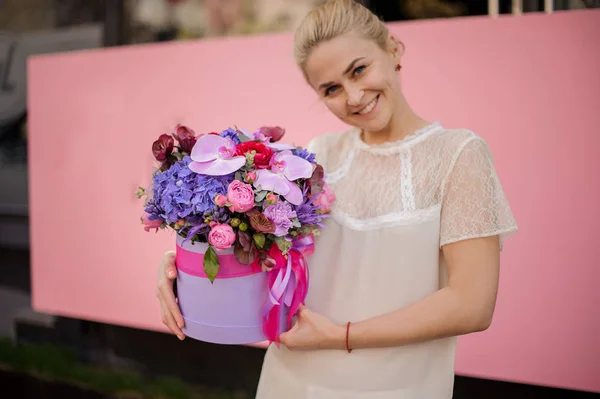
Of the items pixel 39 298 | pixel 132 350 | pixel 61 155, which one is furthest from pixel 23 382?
pixel 61 155

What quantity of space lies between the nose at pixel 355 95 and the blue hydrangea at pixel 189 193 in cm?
32

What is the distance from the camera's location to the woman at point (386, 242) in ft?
3.33

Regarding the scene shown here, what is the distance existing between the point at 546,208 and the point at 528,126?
286 mm

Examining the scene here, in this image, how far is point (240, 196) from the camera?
92 centimetres

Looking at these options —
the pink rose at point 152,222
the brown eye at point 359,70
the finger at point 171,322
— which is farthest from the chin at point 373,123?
the finger at point 171,322

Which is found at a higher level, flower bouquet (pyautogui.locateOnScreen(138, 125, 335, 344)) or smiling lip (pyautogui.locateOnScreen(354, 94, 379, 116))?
smiling lip (pyautogui.locateOnScreen(354, 94, 379, 116))

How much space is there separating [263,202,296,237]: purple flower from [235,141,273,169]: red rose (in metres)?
0.09

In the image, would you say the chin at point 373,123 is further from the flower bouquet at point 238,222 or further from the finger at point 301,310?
the finger at point 301,310

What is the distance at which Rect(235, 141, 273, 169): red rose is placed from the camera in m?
0.99

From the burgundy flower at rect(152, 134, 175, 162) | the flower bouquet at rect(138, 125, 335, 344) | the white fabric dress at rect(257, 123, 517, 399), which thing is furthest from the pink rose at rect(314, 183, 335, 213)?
the burgundy flower at rect(152, 134, 175, 162)

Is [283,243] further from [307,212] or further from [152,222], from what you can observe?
[152,222]

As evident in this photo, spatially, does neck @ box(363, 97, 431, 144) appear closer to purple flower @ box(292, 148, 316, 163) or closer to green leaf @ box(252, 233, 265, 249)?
purple flower @ box(292, 148, 316, 163)

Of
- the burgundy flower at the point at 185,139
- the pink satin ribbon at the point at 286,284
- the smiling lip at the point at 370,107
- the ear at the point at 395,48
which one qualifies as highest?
the ear at the point at 395,48

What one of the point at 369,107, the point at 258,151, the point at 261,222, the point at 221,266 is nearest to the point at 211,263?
the point at 221,266
